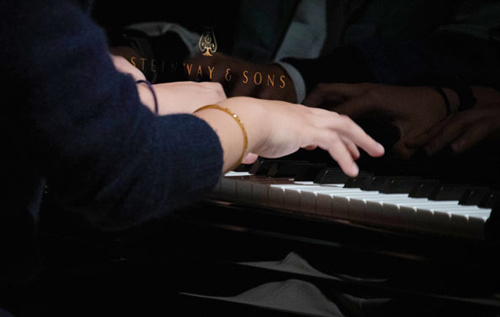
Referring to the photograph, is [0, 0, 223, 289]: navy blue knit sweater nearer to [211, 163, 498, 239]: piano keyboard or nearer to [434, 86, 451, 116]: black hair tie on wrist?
[211, 163, 498, 239]: piano keyboard

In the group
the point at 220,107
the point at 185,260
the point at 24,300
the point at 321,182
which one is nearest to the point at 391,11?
the point at 321,182

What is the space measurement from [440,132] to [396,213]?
21cm

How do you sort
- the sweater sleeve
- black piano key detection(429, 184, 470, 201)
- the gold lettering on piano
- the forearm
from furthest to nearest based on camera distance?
black piano key detection(429, 184, 470, 201) → the gold lettering on piano → the forearm → the sweater sleeve

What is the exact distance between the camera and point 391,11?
3.55ft

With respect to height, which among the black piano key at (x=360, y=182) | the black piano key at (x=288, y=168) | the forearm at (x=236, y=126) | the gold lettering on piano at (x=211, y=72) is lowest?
the black piano key at (x=360, y=182)

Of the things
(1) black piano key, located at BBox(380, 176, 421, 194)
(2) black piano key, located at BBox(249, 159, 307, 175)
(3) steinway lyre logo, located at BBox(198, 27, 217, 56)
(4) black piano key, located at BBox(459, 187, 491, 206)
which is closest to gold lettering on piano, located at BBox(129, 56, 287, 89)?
(3) steinway lyre logo, located at BBox(198, 27, 217, 56)

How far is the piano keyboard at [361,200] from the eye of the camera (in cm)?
100

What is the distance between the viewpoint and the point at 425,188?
1098 millimetres

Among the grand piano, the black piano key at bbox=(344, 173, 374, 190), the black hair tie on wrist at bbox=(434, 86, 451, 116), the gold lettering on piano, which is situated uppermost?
the gold lettering on piano

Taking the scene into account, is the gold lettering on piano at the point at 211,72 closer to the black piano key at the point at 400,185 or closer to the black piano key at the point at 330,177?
the black piano key at the point at 330,177

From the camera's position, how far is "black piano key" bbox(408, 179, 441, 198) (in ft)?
3.58

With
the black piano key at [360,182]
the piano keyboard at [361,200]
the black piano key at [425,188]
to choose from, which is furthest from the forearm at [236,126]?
the black piano key at [425,188]

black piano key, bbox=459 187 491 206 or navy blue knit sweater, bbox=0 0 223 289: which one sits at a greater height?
navy blue knit sweater, bbox=0 0 223 289

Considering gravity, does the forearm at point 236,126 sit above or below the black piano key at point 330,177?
above
